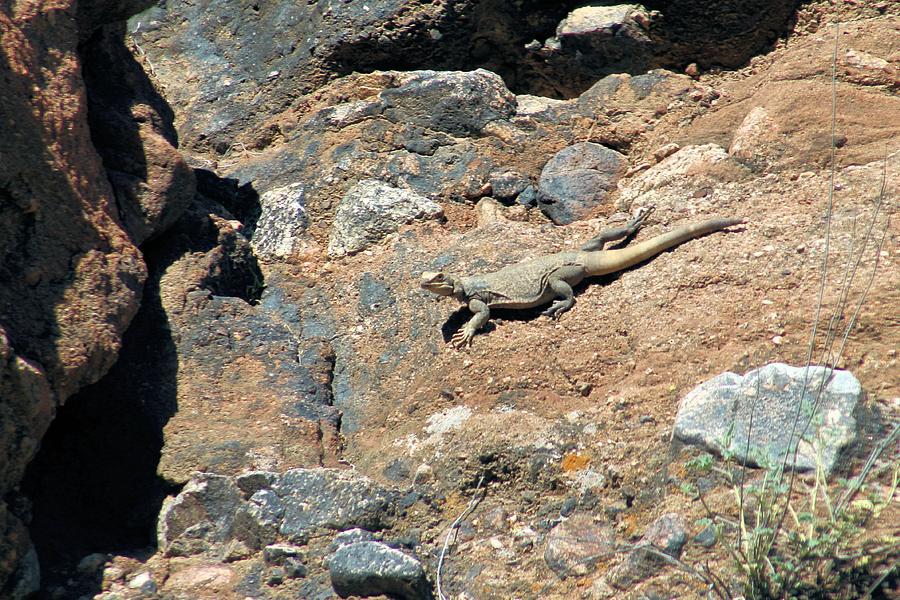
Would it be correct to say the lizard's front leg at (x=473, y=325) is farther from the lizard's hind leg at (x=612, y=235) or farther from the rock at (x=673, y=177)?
the rock at (x=673, y=177)

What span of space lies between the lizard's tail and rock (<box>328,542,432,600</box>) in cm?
256

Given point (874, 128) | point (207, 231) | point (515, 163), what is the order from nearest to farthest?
1. point (874, 128)
2. point (207, 231)
3. point (515, 163)

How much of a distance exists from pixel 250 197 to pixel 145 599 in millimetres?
3886

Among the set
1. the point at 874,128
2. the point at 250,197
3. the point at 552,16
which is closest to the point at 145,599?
the point at 250,197

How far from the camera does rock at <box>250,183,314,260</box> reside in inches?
277

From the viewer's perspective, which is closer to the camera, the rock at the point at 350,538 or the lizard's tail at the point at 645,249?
the rock at the point at 350,538

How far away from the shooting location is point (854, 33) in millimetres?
6855

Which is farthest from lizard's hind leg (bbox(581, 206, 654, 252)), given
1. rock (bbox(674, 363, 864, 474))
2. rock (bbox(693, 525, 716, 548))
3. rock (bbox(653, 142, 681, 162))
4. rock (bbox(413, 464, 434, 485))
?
rock (bbox(693, 525, 716, 548))

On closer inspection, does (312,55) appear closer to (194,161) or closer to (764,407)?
(194,161)

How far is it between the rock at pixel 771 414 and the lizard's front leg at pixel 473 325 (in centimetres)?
161

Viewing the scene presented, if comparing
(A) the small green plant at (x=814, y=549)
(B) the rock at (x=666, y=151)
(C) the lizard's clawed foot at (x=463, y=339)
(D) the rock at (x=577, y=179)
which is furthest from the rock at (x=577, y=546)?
(B) the rock at (x=666, y=151)

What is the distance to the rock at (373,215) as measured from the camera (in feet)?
22.7

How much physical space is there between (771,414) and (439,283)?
2.41 m

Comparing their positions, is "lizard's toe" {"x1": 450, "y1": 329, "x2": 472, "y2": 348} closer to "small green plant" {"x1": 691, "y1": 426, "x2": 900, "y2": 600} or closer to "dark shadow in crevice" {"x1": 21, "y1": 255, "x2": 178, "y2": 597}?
"dark shadow in crevice" {"x1": 21, "y1": 255, "x2": 178, "y2": 597}
